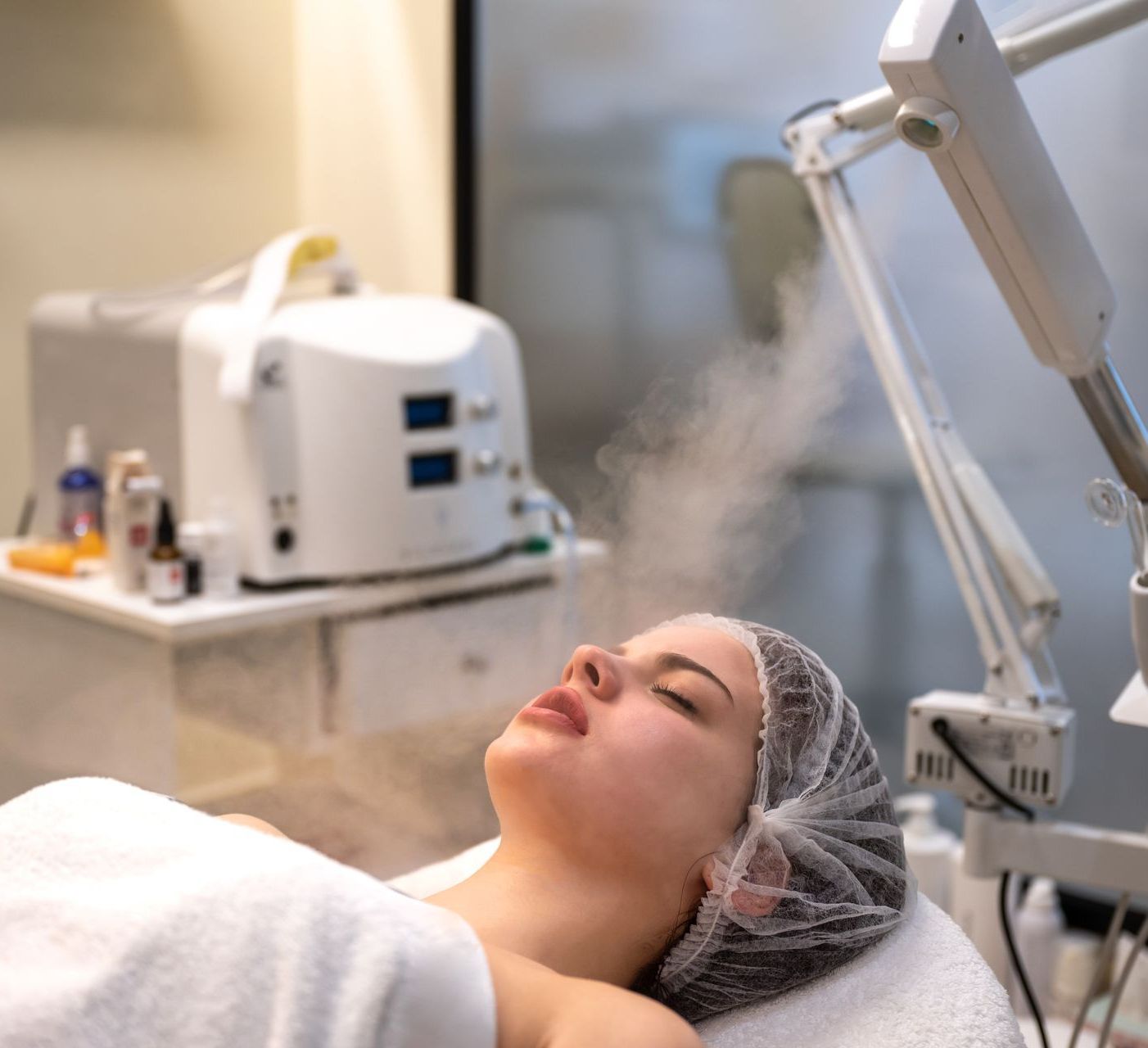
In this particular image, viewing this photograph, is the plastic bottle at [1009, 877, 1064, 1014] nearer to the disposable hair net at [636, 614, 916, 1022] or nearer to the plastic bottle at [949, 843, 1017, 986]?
the plastic bottle at [949, 843, 1017, 986]

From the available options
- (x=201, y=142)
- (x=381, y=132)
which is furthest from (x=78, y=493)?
(x=381, y=132)

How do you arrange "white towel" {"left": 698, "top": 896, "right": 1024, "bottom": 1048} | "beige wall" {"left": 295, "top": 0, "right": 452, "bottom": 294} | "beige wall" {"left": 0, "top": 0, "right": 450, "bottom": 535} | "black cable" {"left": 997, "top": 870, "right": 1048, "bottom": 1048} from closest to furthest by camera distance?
"white towel" {"left": 698, "top": 896, "right": 1024, "bottom": 1048}, "black cable" {"left": 997, "top": 870, "right": 1048, "bottom": 1048}, "beige wall" {"left": 0, "top": 0, "right": 450, "bottom": 535}, "beige wall" {"left": 295, "top": 0, "right": 452, "bottom": 294}

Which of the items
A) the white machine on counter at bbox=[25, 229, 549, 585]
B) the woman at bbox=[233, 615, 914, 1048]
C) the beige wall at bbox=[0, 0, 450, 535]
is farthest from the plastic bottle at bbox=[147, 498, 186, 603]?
the woman at bbox=[233, 615, 914, 1048]

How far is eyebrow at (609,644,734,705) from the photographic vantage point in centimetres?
107

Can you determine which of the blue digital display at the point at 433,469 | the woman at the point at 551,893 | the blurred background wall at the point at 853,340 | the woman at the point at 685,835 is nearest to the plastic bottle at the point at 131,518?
the blue digital display at the point at 433,469

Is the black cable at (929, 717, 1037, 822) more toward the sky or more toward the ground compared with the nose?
more toward the ground

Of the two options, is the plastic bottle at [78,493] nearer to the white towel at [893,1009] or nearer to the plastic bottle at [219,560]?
the plastic bottle at [219,560]

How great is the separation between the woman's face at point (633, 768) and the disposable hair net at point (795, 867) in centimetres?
2

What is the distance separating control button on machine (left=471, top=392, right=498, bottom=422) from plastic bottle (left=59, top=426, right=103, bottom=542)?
2.37ft

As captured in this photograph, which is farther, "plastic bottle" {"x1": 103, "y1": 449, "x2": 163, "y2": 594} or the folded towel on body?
"plastic bottle" {"x1": 103, "y1": 449, "x2": 163, "y2": 594}

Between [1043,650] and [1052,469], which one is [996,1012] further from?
[1052,469]

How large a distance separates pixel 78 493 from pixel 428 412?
682 millimetres

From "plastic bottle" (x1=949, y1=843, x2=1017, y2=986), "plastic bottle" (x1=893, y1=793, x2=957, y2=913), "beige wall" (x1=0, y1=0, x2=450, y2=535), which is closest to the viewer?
A: "plastic bottle" (x1=949, y1=843, x2=1017, y2=986)

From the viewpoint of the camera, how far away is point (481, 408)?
2293mm
